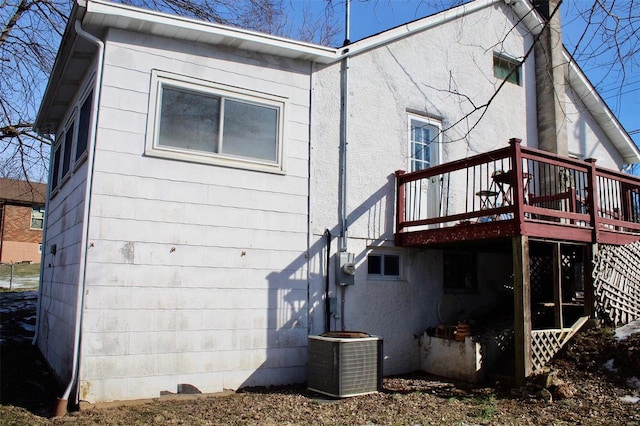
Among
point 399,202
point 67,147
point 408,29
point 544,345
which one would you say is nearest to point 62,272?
point 67,147

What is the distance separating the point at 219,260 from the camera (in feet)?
22.9

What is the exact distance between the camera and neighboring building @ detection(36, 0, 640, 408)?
6418mm

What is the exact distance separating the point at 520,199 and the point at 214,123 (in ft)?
14.0

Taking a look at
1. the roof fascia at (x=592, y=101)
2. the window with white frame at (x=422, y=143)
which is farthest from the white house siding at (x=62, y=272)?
Result: the roof fascia at (x=592, y=101)

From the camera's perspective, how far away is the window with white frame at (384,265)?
837 cm

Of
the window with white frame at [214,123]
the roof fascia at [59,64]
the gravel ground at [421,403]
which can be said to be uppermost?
the roof fascia at [59,64]

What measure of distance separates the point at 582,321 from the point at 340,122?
4783mm

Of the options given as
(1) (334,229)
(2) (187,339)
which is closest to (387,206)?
(1) (334,229)

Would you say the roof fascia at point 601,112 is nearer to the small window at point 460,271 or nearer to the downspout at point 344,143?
the small window at point 460,271

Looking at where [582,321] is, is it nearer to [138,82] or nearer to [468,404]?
[468,404]

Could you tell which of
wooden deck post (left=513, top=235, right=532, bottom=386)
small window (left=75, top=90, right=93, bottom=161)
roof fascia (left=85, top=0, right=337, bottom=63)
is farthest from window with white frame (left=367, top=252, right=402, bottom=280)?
small window (left=75, top=90, right=93, bottom=161)

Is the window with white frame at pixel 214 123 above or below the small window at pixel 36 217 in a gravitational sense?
below

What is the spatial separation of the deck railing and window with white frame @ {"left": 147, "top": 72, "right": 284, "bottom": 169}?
2.40 metres

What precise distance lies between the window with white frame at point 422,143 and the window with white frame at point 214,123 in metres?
2.71
